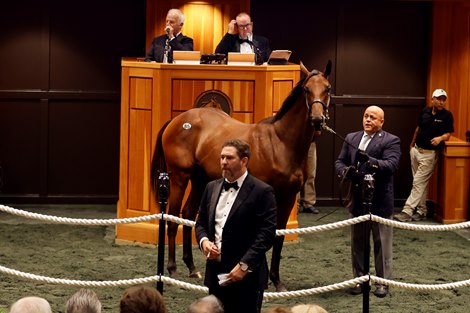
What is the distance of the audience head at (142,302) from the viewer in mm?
6285

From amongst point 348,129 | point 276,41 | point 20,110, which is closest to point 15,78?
point 20,110

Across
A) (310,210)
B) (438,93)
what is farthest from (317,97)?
(310,210)

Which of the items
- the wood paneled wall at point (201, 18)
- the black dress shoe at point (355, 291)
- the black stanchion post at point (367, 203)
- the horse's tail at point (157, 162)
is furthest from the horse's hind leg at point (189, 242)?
the wood paneled wall at point (201, 18)

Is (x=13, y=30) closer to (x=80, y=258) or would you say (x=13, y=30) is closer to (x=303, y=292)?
(x=80, y=258)

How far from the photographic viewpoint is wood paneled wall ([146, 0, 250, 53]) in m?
14.7

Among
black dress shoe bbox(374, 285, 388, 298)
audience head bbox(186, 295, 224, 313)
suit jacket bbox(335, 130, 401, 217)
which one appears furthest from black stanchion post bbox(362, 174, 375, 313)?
audience head bbox(186, 295, 224, 313)

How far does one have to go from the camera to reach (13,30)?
1524cm

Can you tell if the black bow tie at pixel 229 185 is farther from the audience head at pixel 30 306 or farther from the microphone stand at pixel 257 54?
the microphone stand at pixel 257 54

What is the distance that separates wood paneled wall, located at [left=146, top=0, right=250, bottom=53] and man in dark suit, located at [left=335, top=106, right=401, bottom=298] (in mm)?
4359

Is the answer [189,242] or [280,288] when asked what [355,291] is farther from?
[189,242]

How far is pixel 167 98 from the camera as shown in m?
12.8

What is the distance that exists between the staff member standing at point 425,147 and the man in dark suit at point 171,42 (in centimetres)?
328

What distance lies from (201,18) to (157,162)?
3.25 m

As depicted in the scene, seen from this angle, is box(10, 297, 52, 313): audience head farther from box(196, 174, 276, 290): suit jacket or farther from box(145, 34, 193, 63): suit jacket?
box(145, 34, 193, 63): suit jacket
